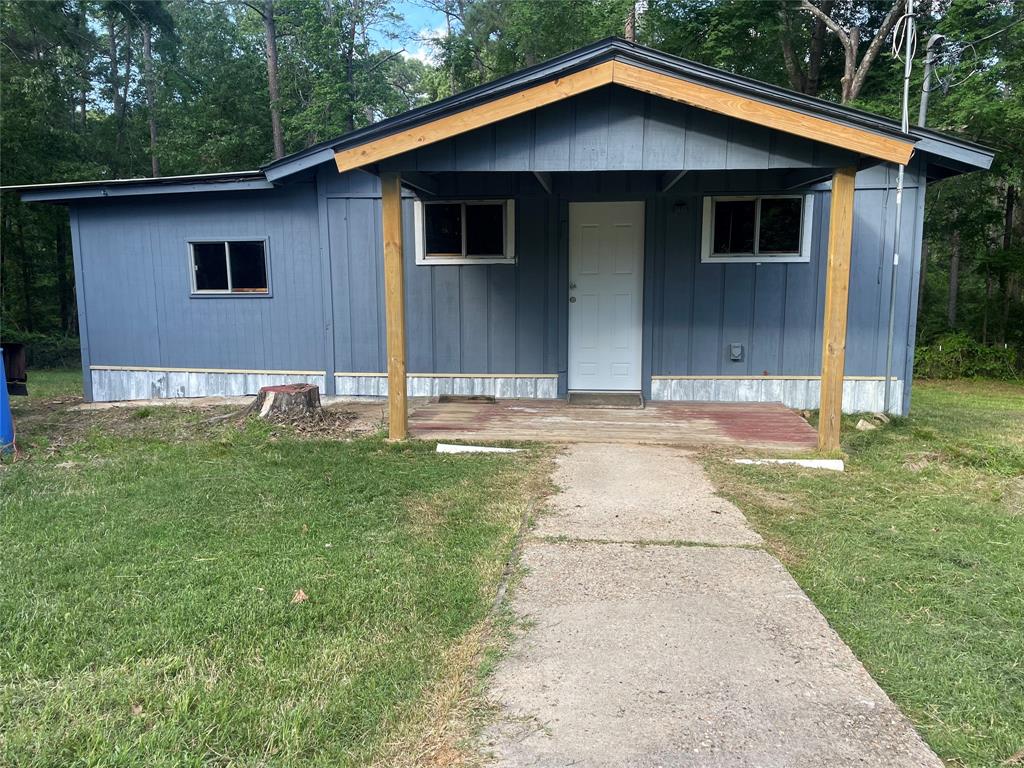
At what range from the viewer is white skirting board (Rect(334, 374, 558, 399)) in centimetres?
745

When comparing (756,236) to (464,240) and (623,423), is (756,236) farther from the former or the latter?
(464,240)

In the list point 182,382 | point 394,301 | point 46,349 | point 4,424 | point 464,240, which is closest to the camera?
point 4,424

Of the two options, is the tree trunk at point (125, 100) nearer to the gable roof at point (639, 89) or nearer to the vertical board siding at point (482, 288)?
the vertical board siding at point (482, 288)

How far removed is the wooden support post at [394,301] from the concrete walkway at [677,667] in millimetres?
2232

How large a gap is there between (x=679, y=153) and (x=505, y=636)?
144 inches

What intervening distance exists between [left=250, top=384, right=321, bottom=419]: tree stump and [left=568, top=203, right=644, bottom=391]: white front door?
9.17ft

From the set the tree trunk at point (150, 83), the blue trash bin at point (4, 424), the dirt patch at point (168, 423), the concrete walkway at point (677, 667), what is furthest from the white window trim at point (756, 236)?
the tree trunk at point (150, 83)

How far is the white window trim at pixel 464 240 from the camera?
23.7ft

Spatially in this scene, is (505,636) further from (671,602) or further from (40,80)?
(40,80)

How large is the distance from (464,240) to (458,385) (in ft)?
5.34

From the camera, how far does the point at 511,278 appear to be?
24.0ft

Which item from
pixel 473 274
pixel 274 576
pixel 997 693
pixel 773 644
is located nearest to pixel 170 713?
pixel 274 576

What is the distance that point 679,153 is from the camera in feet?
15.6

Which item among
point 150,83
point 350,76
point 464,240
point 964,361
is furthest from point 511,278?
point 150,83
